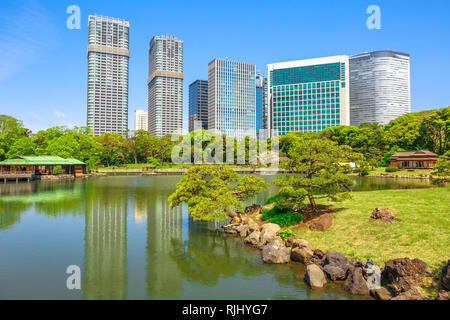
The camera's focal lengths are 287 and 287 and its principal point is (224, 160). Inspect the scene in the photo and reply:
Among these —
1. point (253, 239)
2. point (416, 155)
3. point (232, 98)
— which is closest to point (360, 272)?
point (253, 239)

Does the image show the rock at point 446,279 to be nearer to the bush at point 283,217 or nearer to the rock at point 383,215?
the rock at point 383,215

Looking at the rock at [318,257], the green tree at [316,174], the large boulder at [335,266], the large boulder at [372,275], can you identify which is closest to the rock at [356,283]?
the large boulder at [372,275]

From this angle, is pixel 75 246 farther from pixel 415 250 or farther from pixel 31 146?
pixel 31 146

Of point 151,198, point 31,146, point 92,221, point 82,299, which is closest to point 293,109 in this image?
→ point 31,146

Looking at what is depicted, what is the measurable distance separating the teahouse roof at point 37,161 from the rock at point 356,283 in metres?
57.1

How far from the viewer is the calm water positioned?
9969 millimetres

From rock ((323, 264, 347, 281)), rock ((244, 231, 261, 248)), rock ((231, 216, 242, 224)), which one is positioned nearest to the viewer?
rock ((323, 264, 347, 281))

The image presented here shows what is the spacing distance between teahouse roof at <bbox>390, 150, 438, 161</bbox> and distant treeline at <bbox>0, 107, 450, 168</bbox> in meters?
3.79

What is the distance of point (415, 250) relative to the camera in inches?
429

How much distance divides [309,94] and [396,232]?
122 meters

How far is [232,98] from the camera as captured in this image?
145000mm

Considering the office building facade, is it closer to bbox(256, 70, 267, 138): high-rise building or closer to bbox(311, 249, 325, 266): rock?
bbox(256, 70, 267, 138): high-rise building

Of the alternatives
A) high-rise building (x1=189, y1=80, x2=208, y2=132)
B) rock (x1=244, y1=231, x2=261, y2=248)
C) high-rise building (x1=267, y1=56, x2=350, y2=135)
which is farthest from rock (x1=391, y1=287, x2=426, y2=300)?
high-rise building (x1=189, y1=80, x2=208, y2=132)
